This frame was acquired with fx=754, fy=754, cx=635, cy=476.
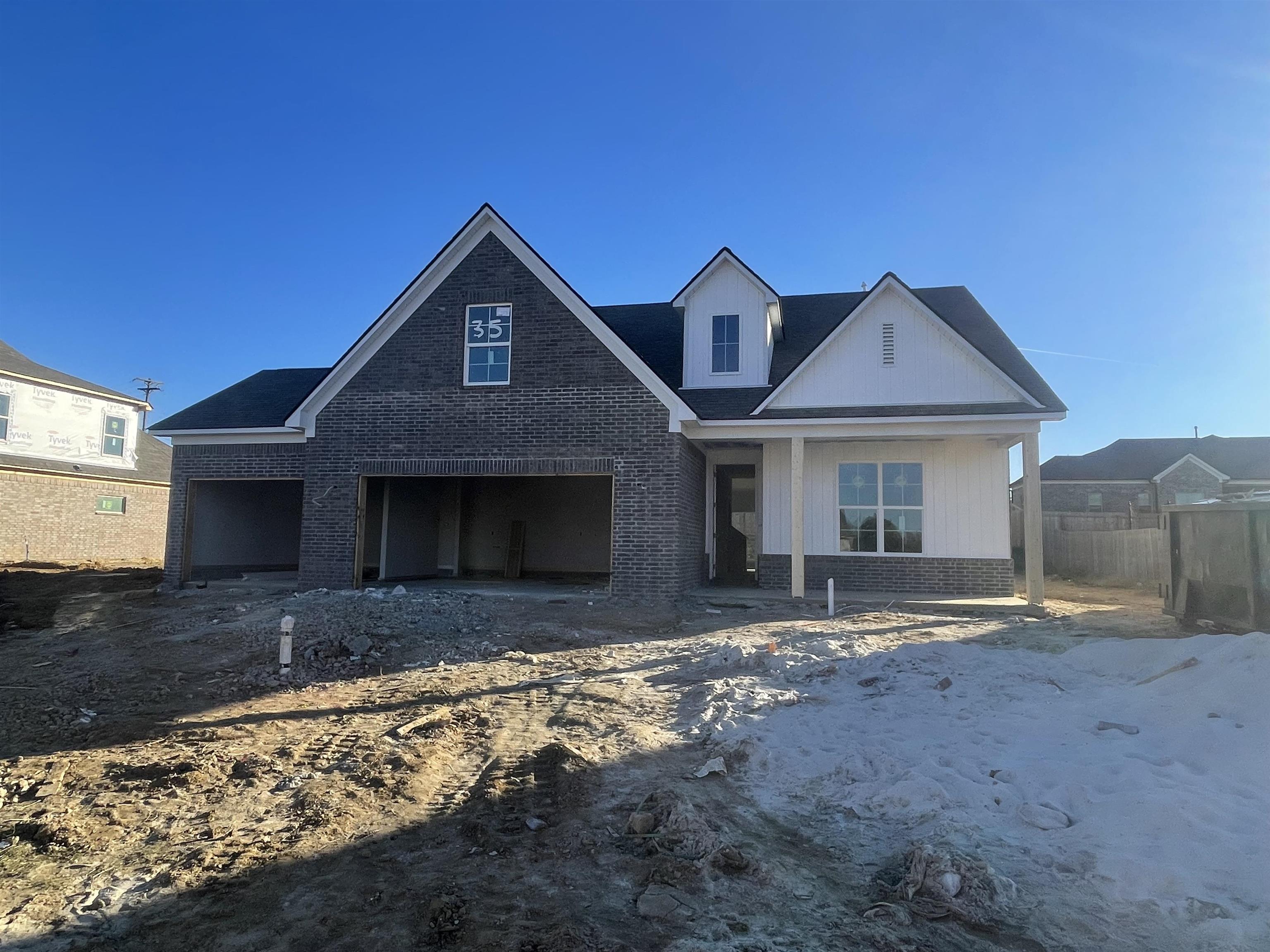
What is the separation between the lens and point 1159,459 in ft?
132

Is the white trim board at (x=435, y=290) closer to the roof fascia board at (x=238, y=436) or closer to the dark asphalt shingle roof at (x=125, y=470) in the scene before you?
the roof fascia board at (x=238, y=436)

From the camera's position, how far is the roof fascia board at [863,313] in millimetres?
13875

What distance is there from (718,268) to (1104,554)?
1518 centimetres

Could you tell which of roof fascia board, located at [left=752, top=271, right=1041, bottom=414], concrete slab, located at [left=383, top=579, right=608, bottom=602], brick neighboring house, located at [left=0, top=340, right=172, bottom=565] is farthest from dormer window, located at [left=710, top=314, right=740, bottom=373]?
brick neighboring house, located at [left=0, top=340, right=172, bottom=565]

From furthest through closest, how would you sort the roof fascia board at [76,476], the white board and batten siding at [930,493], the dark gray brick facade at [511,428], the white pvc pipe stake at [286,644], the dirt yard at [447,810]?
the roof fascia board at [76,476]
the white board and batten siding at [930,493]
the dark gray brick facade at [511,428]
the white pvc pipe stake at [286,644]
the dirt yard at [447,810]

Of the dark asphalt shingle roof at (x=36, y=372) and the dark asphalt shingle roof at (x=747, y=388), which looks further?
the dark asphalt shingle roof at (x=36, y=372)

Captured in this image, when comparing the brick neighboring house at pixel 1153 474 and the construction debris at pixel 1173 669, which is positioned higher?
the brick neighboring house at pixel 1153 474

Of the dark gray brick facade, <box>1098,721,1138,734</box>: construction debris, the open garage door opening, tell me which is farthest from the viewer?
the open garage door opening

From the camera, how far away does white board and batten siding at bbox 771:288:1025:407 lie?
14156 mm

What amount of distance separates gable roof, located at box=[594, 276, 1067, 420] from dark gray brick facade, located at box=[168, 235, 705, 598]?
1.58 metres

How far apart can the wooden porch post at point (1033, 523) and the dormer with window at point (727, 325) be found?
5098 mm

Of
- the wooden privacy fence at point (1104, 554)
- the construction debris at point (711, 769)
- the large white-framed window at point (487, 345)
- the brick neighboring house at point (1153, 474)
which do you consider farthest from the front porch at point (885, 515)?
the brick neighboring house at point (1153, 474)

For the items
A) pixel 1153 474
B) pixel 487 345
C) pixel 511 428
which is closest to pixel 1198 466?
pixel 1153 474

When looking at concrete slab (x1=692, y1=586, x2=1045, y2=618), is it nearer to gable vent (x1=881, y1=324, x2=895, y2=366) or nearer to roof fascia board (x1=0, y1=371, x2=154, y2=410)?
gable vent (x1=881, y1=324, x2=895, y2=366)
